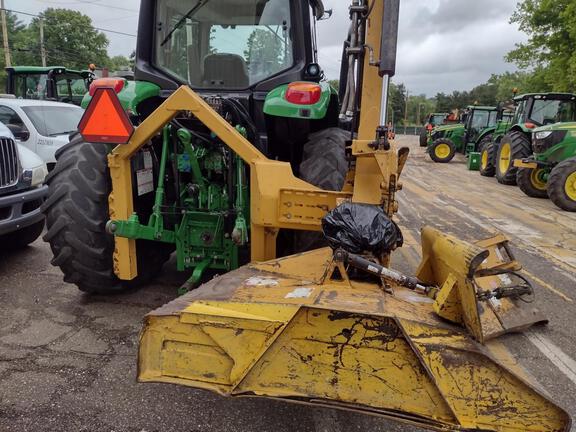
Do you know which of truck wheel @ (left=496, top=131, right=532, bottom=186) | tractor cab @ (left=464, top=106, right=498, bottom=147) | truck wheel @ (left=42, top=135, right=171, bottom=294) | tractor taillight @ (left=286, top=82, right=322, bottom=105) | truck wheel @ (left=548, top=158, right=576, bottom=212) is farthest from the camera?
tractor cab @ (left=464, top=106, right=498, bottom=147)

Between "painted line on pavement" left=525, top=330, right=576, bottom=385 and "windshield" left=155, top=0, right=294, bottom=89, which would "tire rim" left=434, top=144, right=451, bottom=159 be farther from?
"windshield" left=155, top=0, right=294, bottom=89

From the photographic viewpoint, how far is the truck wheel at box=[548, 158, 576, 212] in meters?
8.89

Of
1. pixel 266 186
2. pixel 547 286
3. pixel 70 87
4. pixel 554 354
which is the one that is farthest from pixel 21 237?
pixel 70 87

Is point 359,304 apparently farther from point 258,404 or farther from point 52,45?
point 52,45

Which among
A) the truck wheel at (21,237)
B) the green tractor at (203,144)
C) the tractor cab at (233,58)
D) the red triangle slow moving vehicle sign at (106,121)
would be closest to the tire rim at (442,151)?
the green tractor at (203,144)

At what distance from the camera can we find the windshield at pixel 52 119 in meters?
8.08

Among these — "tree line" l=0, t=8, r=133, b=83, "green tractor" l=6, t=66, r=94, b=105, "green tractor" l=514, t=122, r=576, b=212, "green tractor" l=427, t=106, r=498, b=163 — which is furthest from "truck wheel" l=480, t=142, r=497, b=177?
"tree line" l=0, t=8, r=133, b=83

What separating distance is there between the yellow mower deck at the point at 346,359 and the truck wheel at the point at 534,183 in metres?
9.72

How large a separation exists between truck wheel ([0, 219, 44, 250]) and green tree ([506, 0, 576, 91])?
20.9 metres

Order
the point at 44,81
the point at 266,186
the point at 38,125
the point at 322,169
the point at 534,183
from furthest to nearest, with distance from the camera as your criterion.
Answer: the point at 44,81 → the point at 534,183 → the point at 38,125 → the point at 322,169 → the point at 266,186

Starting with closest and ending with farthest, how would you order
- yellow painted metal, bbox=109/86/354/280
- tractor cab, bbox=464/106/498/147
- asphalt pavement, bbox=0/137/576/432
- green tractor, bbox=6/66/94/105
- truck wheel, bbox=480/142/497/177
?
1. asphalt pavement, bbox=0/137/576/432
2. yellow painted metal, bbox=109/86/354/280
3. green tractor, bbox=6/66/94/105
4. truck wheel, bbox=480/142/497/177
5. tractor cab, bbox=464/106/498/147

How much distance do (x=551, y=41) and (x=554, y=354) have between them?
22.7m

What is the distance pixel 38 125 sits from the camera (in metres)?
8.04

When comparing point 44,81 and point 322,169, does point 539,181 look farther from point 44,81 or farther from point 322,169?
point 44,81
